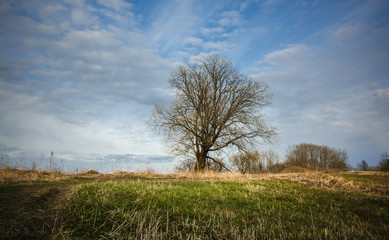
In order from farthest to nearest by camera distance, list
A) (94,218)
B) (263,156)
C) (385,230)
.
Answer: (263,156) → (385,230) → (94,218)

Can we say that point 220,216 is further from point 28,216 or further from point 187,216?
Result: point 28,216

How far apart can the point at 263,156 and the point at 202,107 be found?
18.5 m

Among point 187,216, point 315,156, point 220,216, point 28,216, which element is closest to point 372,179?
point 220,216

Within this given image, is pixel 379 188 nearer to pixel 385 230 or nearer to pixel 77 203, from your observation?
pixel 385 230

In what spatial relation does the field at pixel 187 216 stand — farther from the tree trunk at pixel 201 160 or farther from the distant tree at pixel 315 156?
the distant tree at pixel 315 156

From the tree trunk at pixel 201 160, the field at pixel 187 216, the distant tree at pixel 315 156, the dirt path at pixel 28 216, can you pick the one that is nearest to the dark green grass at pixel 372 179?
the field at pixel 187 216

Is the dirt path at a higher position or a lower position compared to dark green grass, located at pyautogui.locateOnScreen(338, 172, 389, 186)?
higher

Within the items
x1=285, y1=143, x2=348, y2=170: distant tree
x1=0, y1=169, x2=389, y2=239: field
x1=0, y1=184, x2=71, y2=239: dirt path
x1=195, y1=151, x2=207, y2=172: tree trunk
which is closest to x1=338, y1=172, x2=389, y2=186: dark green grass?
x1=0, y1=169, x2=389, y2=239: field

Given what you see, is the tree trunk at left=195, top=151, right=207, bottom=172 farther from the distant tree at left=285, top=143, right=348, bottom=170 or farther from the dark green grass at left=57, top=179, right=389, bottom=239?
the distant tree at left=285, top=143, right=348, bottom=170

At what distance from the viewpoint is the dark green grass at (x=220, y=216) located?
3859 mm

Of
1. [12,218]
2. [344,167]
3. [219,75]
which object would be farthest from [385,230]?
[344,167]

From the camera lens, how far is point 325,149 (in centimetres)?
4909

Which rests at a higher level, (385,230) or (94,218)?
(94,218)

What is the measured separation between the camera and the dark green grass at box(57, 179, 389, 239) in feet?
12.7
